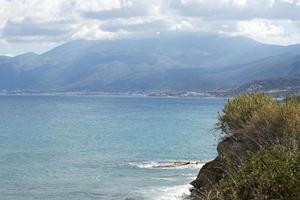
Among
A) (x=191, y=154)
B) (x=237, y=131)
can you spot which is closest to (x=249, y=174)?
(x=237, y=131)

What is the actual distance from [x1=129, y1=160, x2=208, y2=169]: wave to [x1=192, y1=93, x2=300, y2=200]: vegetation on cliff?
72.9 ft

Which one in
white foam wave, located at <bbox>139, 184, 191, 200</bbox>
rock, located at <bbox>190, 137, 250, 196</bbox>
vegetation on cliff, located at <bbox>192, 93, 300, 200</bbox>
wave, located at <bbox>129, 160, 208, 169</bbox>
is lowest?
white foam wave, located at <bbox>139, 184, 191, 200</bbox>

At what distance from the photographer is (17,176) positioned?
63.4 m

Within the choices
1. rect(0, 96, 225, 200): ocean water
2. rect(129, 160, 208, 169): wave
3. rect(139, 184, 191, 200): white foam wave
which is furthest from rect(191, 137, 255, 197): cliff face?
rect(129, 160, 208, 169): wave

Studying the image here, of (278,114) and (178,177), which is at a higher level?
(278,114)

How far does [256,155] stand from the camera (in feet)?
57.8

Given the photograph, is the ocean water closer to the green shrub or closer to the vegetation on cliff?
the vegetation on cliff

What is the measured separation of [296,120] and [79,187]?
92.4ft

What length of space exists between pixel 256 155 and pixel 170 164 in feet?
179

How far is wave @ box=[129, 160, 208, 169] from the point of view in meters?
69.7

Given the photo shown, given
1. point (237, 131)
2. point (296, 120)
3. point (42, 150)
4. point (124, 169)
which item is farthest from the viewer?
point (42, 150)

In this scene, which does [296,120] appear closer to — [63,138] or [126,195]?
[126,195]

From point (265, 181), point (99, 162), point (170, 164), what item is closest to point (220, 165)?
point (265, 181)

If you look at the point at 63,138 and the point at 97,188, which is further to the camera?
the point at 63,138
